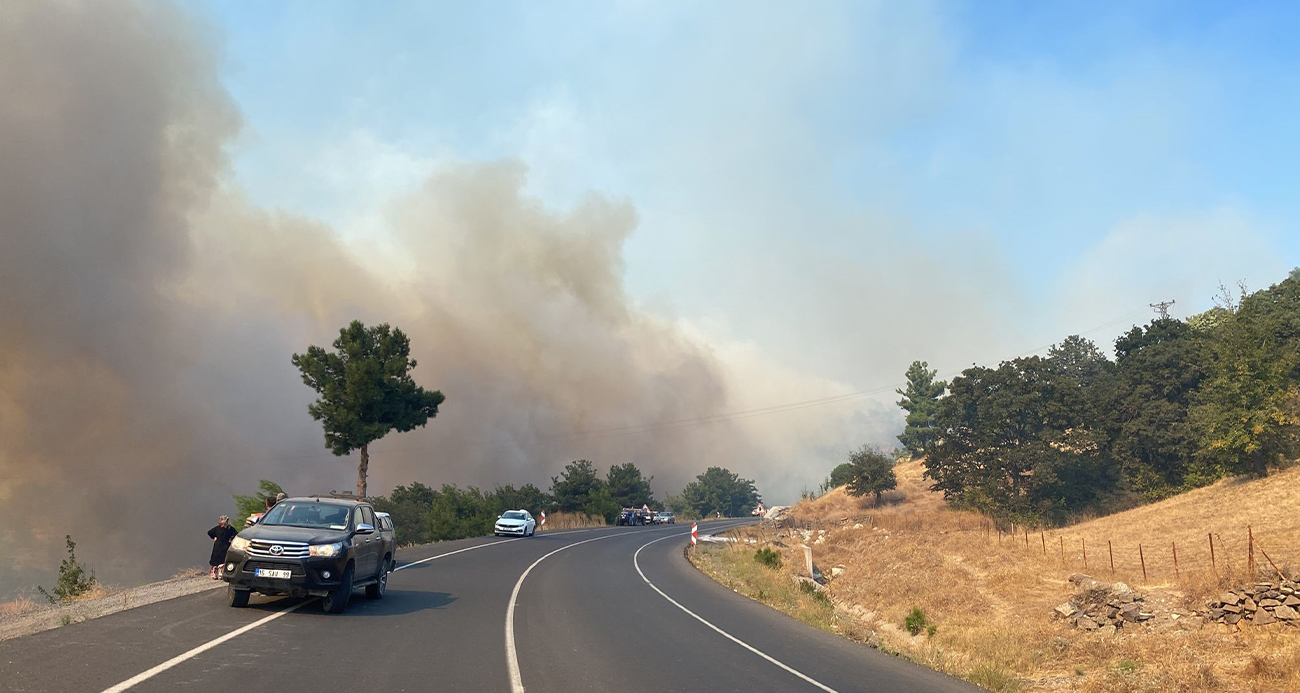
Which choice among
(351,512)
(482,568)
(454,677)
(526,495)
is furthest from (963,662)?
(526,495)

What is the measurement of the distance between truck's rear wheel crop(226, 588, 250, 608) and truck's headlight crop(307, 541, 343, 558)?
1873 mm

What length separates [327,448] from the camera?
37.7 m

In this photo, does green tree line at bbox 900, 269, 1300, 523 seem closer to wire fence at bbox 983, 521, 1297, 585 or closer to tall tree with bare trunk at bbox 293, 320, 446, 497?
wire fence at bbox 983, 521, 1297, 585

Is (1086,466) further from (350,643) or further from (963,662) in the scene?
(350,643)

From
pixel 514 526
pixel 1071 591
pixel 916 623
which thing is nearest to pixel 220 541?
pixel 916 623

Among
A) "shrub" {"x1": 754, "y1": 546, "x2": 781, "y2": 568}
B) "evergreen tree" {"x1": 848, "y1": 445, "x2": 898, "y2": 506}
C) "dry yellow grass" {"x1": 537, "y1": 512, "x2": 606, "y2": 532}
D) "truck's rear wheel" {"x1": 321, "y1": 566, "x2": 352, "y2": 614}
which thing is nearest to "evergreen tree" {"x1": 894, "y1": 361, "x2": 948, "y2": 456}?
"evergreen tree" {"x1": 848, "y1": 445, "x2": 898, "y2": 506}

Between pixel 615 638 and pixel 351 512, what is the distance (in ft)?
17.7

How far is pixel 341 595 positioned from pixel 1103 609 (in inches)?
669

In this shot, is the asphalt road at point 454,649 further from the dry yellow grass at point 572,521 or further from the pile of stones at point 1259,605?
the dry yellow grass at point 572,521

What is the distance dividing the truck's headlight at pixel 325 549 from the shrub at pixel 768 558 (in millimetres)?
21933

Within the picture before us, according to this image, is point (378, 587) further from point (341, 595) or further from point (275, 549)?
point (275, 549)

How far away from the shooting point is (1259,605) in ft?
49.5

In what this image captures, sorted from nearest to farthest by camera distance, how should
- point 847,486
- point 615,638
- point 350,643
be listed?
point 350,643 < point 615,638 < point 847,486

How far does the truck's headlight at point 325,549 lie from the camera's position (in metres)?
12.6
